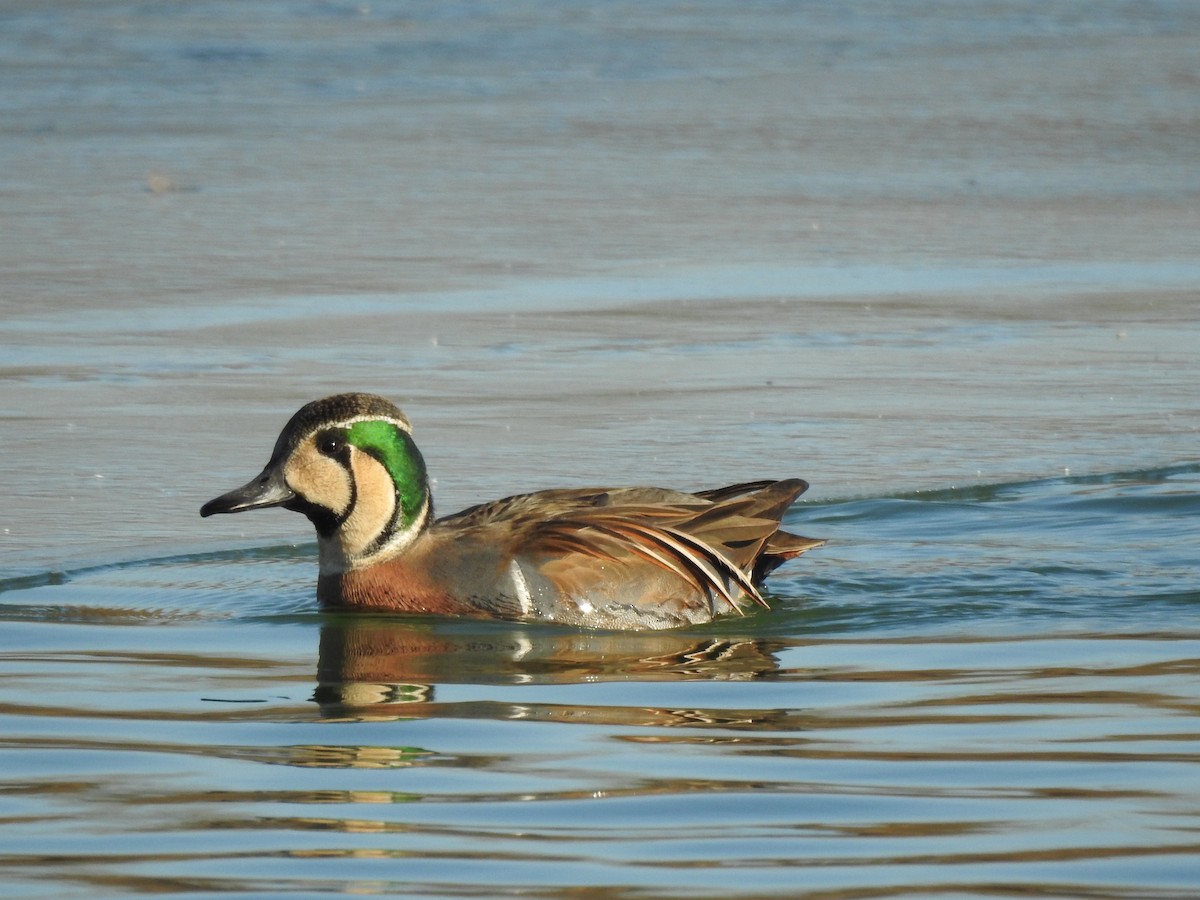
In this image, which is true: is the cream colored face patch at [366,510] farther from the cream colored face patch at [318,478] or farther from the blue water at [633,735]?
the blue water at [633,735]

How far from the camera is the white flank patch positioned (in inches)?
273

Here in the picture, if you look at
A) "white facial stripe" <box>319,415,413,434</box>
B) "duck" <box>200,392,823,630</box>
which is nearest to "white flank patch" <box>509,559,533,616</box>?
"duck" <box>200,392,823,630</box>

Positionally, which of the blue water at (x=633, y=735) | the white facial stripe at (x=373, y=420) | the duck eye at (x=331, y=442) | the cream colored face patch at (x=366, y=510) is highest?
the white facial stripe at (x=373, y=420)

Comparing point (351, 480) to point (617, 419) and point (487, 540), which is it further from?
point (617, 419)

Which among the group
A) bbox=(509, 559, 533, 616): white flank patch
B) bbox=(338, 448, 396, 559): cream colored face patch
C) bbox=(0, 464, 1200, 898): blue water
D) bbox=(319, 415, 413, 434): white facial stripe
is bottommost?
bbox=(0, 464, 1200, 898): blue water

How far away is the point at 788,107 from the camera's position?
642 inches

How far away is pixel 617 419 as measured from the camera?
9.42 meters

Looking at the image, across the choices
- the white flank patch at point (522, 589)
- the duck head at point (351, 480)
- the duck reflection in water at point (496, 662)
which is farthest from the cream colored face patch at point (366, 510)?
the white flank patch at point (522, 589)

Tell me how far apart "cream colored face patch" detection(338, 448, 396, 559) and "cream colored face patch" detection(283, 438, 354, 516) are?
0.11 feet

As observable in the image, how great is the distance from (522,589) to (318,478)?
2.46ft

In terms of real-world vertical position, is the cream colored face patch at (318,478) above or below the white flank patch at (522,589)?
above

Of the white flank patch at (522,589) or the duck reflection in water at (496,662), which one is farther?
the white flank patch at (522,589)

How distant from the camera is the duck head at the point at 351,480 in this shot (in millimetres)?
7031

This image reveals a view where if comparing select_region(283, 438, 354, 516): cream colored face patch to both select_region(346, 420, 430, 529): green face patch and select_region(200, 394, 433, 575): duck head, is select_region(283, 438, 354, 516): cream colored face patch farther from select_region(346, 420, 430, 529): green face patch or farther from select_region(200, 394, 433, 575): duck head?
select_region(346, 420, 430, 529): green face patch
